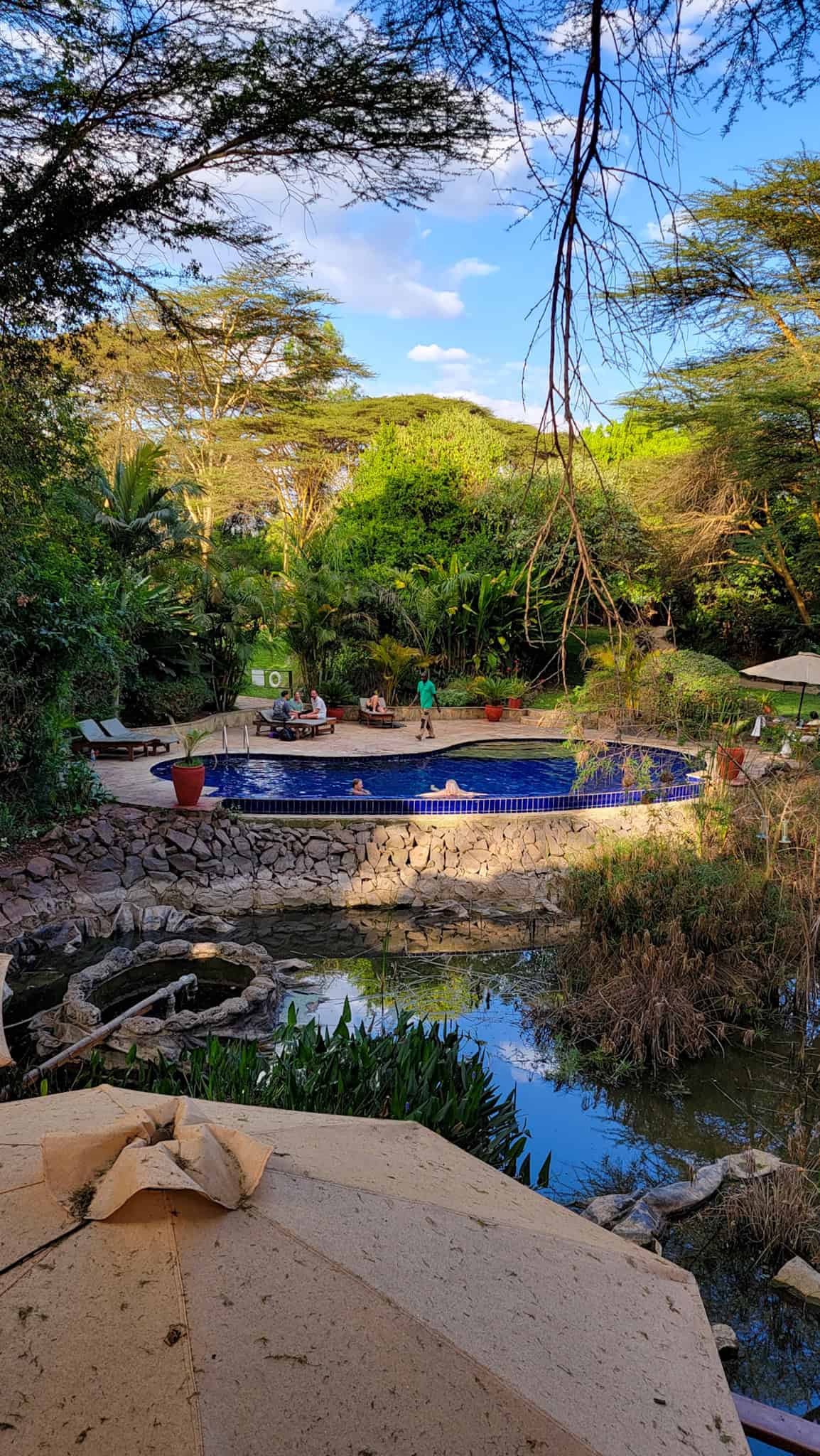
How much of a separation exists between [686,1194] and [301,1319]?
15.8ft

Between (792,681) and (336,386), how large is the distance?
19.9 metres

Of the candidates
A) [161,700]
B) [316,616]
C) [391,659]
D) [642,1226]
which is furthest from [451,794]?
[316,616]

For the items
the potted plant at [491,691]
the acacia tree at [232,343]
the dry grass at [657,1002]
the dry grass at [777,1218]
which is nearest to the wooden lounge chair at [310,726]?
the potted plant at [491,691]

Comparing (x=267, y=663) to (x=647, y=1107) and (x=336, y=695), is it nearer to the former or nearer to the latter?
(x=336, y=695)

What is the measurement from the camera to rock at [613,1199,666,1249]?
4457 mm

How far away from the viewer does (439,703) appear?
2116 cm

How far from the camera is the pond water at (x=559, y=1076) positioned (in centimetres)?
421

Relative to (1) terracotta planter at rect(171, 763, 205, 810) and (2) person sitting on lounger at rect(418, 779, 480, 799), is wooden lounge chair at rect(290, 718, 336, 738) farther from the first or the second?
(1) terracotta planter at rect(171, 763, 205, 810)

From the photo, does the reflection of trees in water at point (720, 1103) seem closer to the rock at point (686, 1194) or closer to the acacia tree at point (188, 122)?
the rock at point (686, 1194)

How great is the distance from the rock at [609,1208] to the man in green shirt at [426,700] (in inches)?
488

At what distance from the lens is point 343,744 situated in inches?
640

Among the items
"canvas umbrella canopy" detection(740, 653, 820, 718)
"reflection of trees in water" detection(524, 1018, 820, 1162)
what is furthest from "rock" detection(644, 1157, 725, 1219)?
"canvas umbrella canopy" detection(740, 653, 820, 718)

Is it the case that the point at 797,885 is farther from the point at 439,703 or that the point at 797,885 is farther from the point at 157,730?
the point at 439,703

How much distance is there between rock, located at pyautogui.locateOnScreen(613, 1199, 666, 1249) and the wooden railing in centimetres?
277
